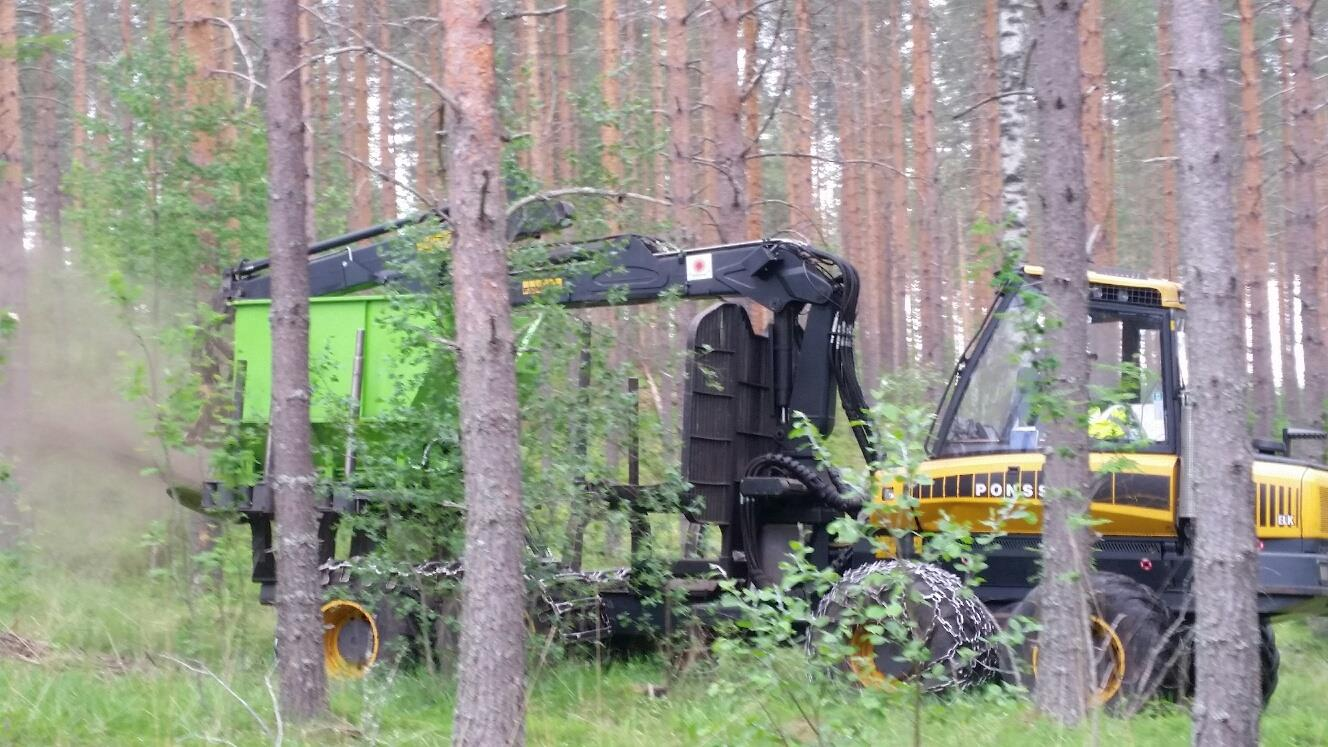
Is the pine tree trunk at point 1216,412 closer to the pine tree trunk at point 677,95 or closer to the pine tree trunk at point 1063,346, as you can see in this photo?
the pine tree trunk at point 1063,346

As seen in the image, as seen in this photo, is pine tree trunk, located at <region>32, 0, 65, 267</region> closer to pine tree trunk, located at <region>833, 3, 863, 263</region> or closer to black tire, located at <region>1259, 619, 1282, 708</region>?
pine tree trunk, located at <region>833, 3, 863, 263</region>

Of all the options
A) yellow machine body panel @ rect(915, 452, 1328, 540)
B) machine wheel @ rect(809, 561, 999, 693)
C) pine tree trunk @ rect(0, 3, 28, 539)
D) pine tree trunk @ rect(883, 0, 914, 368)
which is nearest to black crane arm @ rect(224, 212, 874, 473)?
yellow machine body panel @ rect(915, 452, 1328, 540)

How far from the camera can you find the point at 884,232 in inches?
1172

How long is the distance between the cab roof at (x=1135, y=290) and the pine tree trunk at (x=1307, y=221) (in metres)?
8.09

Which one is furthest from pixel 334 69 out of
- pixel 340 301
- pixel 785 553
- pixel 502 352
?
pixel 502 352

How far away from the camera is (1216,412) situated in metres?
5.68

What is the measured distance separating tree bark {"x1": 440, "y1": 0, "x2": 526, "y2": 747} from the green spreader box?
1958mm

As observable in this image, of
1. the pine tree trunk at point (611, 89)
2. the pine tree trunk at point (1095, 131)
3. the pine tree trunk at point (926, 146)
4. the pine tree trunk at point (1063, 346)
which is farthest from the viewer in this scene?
the pine tree trunk at point (926, 146)

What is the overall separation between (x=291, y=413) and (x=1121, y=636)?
526 centimetres

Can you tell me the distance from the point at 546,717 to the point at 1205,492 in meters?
4.38

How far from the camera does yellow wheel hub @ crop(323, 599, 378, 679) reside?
34.1 feet

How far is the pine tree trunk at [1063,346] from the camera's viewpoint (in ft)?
24.0

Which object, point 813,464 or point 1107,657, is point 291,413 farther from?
point 1107,657

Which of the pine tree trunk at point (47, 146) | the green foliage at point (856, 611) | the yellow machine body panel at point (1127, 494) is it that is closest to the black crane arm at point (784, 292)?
the yellow machine body panel at point (1127, 494)
